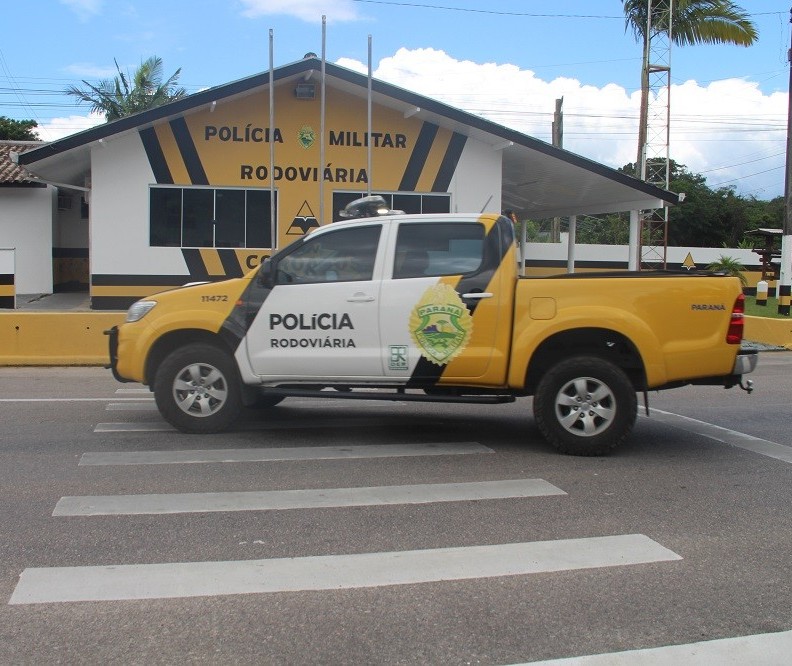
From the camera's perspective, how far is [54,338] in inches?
488

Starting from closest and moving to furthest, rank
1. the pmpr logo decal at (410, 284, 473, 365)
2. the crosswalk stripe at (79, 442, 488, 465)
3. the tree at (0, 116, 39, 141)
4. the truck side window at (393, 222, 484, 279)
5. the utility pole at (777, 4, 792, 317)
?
the crosswalk stripe at (79, 442, 488, 465), the pmpr logo decal at (410, 284, 473, 365), the truck side window at (393, 222, 484, 279), the utility pole at (777, 4, 792, 317), the tree at (0, 116, 39, 141)

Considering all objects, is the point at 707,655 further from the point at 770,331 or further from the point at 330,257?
the point at 770,331

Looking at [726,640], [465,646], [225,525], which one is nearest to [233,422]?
[225,525]

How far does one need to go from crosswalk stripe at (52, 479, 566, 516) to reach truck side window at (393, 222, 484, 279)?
196 centimetres

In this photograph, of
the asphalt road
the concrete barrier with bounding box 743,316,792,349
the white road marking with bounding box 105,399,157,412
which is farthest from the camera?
the concrete barrier with bounding box 743,316,792,349

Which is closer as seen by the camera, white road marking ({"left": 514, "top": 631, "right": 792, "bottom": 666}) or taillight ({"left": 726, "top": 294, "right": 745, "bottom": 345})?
white road marking ({"left": 514, "top": 631, "right": 792, "bottom": 666})

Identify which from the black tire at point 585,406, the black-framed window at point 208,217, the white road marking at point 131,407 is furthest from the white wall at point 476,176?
the black tire at point 585,406

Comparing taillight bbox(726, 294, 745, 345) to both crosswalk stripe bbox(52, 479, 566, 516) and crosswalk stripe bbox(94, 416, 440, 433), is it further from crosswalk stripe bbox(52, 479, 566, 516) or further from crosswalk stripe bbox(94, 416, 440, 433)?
crosswalk stripe bbox(94, 416, 440, 433)

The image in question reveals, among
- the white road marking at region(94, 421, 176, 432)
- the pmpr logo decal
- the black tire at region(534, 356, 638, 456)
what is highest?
the pmpr logo decal

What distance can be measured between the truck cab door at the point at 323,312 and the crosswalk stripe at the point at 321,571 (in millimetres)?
2750

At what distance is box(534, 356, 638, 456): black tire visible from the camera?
6793mm

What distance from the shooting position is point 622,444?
23.7 ft

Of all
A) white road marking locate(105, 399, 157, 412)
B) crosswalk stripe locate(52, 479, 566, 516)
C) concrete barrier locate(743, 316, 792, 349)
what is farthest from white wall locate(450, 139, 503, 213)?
crosswalk stripe locate(52, 479, 566, 516)

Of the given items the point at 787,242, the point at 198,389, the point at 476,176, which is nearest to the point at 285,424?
the point at 198,389
